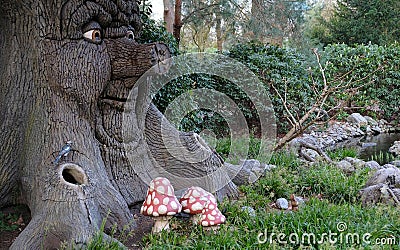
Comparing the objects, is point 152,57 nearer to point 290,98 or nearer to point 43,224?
point 43,224

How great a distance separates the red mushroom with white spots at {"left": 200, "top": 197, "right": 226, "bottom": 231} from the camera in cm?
322

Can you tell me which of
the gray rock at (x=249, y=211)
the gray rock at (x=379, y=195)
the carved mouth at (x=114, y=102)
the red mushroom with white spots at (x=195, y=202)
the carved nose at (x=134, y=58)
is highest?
the carved nose at (x=134, y=58)

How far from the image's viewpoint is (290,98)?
31.6 ft

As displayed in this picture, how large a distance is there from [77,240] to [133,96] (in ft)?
4.97

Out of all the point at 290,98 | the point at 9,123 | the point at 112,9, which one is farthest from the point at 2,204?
the point at 290,98

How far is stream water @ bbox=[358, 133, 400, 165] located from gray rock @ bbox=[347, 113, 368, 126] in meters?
0.59

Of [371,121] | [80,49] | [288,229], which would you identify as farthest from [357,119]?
[80,49]

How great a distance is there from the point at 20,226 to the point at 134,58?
1850 mm

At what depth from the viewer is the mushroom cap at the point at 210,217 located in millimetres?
3219

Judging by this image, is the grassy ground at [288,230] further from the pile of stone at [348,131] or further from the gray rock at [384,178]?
the pile of stone at [348,131]

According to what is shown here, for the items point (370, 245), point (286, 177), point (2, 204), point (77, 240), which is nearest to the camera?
point (77, 240)

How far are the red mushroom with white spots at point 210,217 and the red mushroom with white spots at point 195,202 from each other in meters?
0.04

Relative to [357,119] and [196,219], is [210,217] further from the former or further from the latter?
[357,119]

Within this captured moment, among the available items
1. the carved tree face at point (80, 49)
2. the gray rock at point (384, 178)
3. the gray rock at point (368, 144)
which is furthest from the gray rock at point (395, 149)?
the carved tree face at point (80, 49)
